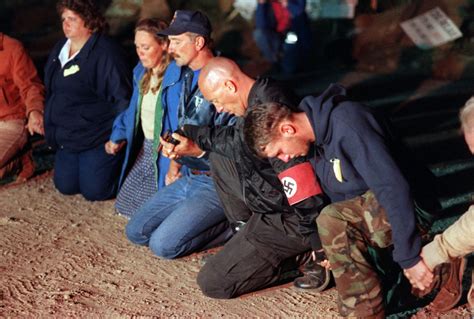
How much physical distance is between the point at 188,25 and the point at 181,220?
1.18 meters

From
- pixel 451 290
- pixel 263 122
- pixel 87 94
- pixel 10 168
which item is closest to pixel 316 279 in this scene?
pixel 451 290

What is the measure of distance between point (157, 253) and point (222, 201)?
57cm

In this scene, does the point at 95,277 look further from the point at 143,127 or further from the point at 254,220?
the point at 143,127

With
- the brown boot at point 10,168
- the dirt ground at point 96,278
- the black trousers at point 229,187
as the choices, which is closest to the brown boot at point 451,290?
the dirt ground at point 96,278

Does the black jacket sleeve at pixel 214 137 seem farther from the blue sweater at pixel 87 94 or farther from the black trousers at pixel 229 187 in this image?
the blue sweater at pixel 87 94

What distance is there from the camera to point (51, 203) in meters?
6.11

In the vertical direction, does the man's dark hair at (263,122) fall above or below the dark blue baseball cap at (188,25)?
above

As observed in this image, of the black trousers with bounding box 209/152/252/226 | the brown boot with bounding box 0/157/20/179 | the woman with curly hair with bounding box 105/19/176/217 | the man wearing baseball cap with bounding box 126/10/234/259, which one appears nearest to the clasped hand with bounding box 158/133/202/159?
the man wearing baseball cap with bounding box 126/10/234/259

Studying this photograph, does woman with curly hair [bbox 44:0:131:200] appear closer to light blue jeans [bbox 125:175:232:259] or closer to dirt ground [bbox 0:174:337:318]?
dirt ground [bbox 0:174:337:318]

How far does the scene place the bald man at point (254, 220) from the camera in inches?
170

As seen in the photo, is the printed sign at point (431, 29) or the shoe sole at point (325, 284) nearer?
the shoe sole at point (325, 284)

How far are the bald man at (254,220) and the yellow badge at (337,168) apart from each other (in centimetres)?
35

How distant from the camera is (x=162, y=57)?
17.9 feet

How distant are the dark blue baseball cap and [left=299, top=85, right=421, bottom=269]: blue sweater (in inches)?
50.7
